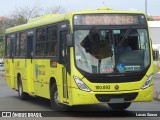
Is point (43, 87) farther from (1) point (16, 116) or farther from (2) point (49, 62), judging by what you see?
(1) point (16, 116)

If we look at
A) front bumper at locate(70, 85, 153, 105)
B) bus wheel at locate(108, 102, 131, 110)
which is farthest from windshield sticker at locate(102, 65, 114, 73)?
bus wheel at locate(108, 102, 131, 110)

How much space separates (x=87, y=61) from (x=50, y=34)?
2.77 metres

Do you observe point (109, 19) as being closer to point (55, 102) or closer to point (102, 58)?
point (102, 58)

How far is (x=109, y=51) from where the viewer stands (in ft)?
42.6

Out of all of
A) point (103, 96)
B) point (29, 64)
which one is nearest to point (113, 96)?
point (103, 96)

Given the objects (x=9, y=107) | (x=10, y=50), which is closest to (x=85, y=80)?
(x=9, y=107)

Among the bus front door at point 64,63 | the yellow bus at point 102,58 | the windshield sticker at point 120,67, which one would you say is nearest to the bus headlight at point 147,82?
the yellow bus at point 102,58

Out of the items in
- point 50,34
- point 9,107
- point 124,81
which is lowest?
point 9,107

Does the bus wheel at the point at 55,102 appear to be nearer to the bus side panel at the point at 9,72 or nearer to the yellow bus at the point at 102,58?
the yellow bus at the point at 102,58

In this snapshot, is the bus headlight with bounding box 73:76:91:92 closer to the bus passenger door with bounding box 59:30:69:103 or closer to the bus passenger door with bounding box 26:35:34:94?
the bus passenger door with bounding box 59:30:69:103

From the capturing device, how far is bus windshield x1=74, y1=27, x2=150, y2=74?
1288 cm

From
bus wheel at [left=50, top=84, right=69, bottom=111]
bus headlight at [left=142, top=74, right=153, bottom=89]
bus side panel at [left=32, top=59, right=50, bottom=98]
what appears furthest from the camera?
bus side panel at [left=32, top=59, right=50, bottom=98]

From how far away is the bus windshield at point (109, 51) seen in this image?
42.3ft

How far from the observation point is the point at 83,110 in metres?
15.3
